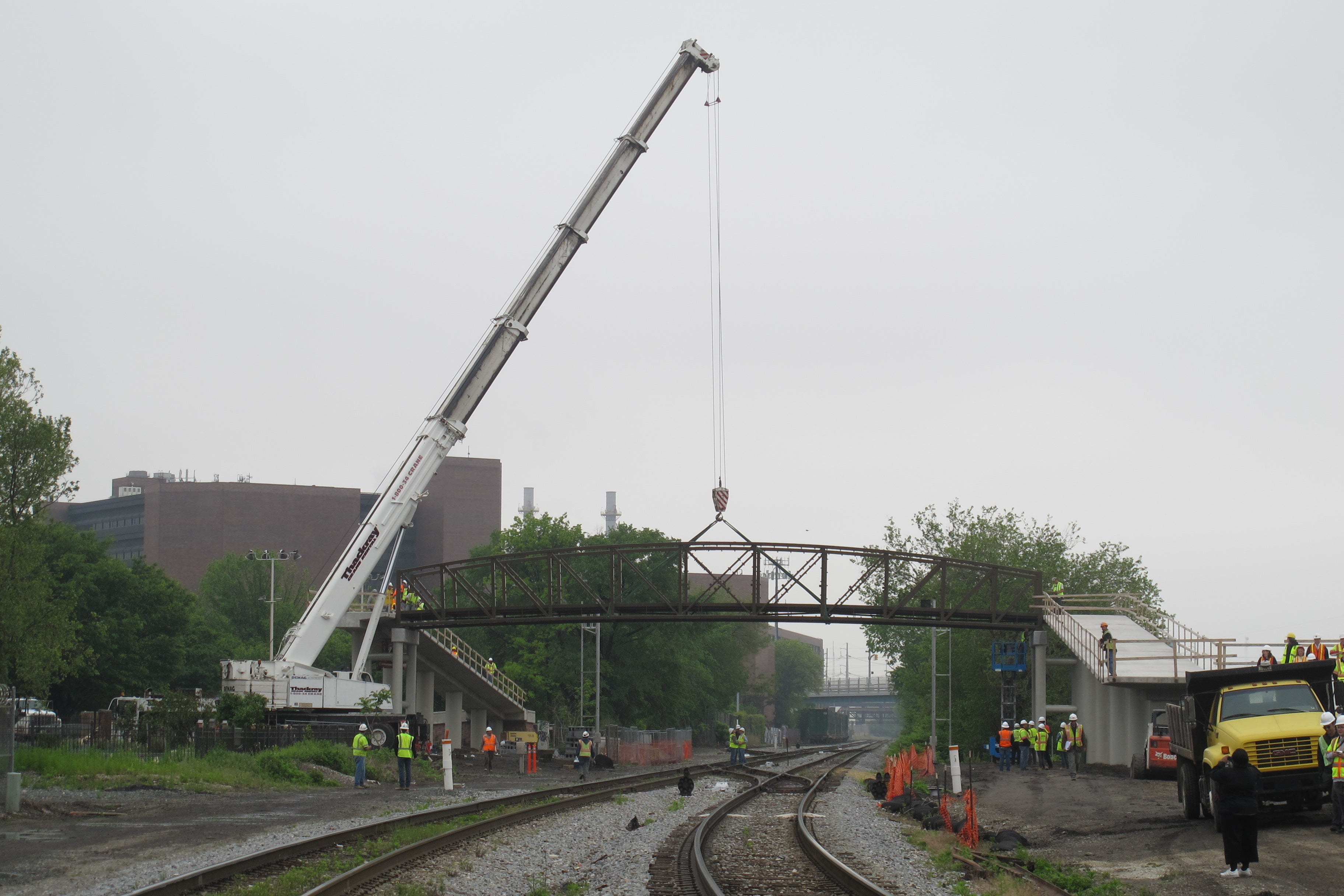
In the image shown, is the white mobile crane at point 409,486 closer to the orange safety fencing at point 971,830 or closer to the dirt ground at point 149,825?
the dirt ground at point 149,825

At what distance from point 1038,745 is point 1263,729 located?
69.7 ft

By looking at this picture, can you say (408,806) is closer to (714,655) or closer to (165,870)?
(165,870)

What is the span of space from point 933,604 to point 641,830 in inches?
1131

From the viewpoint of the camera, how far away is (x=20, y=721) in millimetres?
38469

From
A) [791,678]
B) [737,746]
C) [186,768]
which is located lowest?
[791,678]

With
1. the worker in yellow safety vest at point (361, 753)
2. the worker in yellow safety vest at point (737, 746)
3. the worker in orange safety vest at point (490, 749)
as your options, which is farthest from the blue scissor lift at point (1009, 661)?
the worker in yellow safety vest at point (361, 753)

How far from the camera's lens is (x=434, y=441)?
38250mm

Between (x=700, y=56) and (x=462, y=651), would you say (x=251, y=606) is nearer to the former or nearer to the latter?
(x=462, y=651)

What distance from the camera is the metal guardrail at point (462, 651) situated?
1821 inches

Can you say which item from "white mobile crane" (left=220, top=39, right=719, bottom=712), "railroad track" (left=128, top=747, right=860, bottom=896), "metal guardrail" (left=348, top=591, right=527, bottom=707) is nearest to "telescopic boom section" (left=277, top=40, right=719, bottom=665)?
"white mobile crane" (left=220, top=39, right=719, bottom=712)

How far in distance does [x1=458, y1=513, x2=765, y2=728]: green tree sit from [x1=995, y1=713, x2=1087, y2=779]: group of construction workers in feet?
104

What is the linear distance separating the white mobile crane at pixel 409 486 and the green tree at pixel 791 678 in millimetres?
131735

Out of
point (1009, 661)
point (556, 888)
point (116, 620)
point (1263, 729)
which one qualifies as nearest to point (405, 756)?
point (556, 888)

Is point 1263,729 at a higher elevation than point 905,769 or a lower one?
higher
